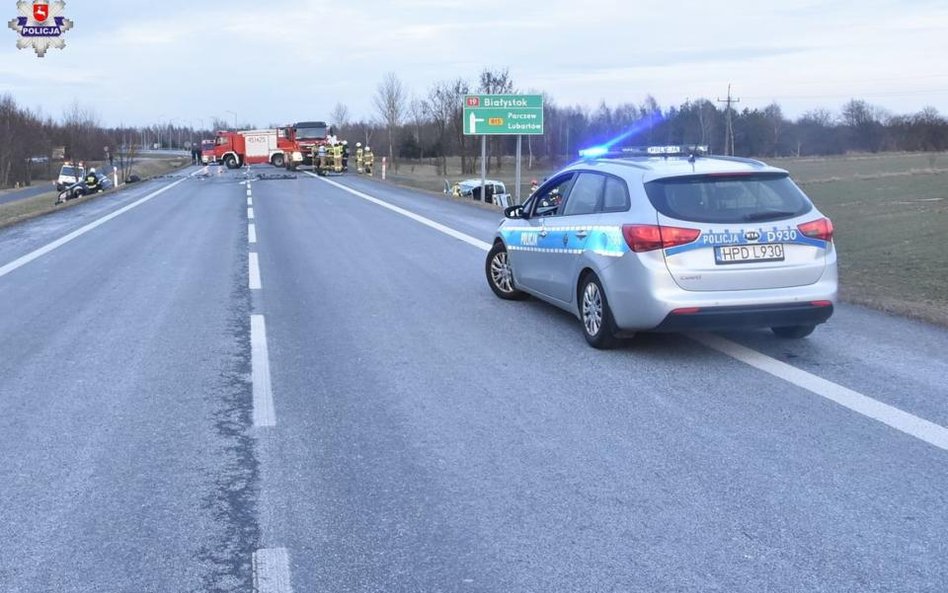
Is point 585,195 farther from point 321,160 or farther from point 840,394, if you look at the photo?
point 321,160

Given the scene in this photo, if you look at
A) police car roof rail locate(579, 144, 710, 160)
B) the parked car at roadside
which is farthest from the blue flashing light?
the parked car at roadside

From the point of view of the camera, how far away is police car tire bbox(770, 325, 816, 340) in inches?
328

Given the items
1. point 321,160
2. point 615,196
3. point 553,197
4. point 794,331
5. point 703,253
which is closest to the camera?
point 703,253

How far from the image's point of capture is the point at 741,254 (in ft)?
24.6

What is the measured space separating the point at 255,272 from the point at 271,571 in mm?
9870

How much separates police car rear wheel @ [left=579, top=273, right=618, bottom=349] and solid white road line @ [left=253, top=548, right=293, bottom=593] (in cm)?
422

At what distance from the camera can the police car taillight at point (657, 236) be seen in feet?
24.6

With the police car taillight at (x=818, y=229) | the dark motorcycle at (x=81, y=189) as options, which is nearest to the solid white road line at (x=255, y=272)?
the police car taillight at (x=818, y=229)

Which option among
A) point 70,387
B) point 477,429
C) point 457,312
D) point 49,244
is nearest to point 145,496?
point 477,429

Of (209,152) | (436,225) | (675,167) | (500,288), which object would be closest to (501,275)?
(500,288)

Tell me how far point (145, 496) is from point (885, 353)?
224 inches

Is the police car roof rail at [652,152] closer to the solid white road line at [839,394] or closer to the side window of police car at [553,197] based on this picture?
the side window of police car at [553,197]

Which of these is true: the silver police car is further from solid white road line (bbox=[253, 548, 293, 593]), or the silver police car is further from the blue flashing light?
solid white road line (bbox=[253, 548, 293, 593])

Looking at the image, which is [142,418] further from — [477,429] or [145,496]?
[477,429]
